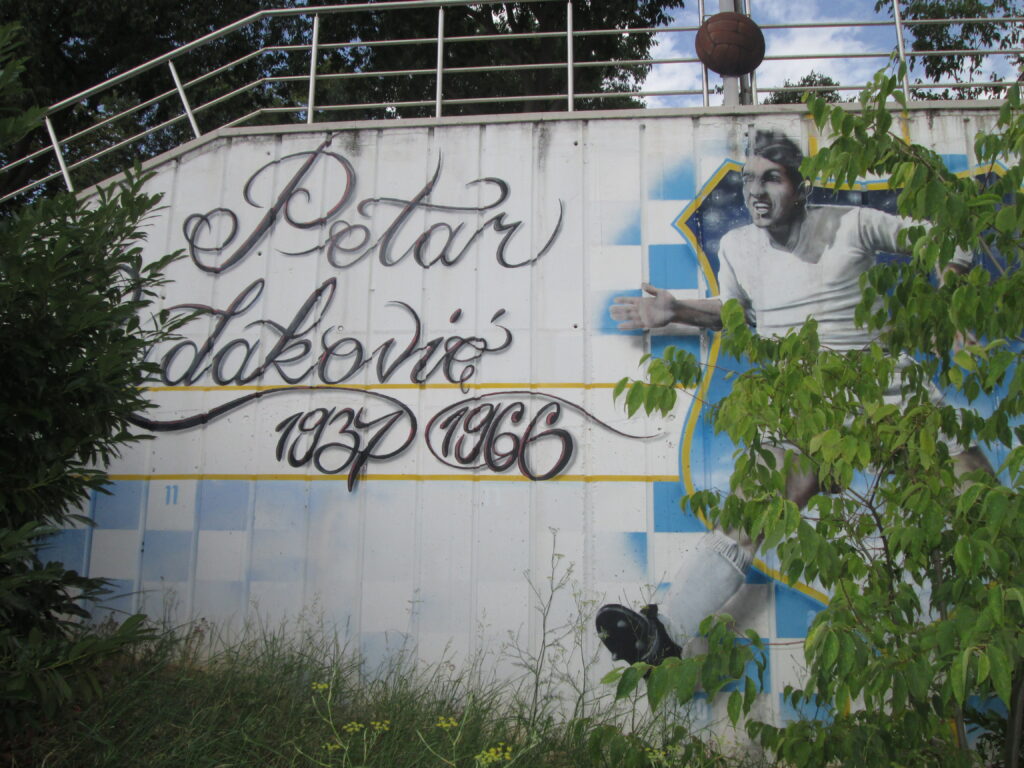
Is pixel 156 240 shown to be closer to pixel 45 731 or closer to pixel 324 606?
pixel 324 606

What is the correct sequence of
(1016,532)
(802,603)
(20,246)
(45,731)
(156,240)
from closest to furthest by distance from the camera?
(1016,532)
(20,246)
(45,731)
(802,603)
(156,240)

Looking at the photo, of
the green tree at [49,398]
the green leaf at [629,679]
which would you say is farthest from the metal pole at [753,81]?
the green leaf at [629,679]

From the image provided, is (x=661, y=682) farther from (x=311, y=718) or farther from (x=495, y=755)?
(x=311, y=718)

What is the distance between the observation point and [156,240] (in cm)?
737

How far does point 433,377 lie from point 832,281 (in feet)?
10.4

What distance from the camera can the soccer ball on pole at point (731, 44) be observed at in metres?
7.52

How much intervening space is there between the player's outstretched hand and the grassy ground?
8.78 feet

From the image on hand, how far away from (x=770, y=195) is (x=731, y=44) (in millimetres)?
1537

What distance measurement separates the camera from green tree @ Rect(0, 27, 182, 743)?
4.25 m

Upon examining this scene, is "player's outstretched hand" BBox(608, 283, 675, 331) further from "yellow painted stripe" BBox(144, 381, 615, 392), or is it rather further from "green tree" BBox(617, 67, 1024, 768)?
"green tree" BBox(617, 67, 1024, 768)

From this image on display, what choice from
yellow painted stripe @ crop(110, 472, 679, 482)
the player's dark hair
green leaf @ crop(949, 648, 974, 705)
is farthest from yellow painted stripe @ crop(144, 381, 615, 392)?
green leaf @ crop(949, 648, 974, 705)

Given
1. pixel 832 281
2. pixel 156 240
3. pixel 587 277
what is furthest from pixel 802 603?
pixel 156 240

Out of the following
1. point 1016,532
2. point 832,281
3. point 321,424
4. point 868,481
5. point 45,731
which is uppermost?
point 832,281

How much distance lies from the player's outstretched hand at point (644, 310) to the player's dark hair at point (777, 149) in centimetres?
141
